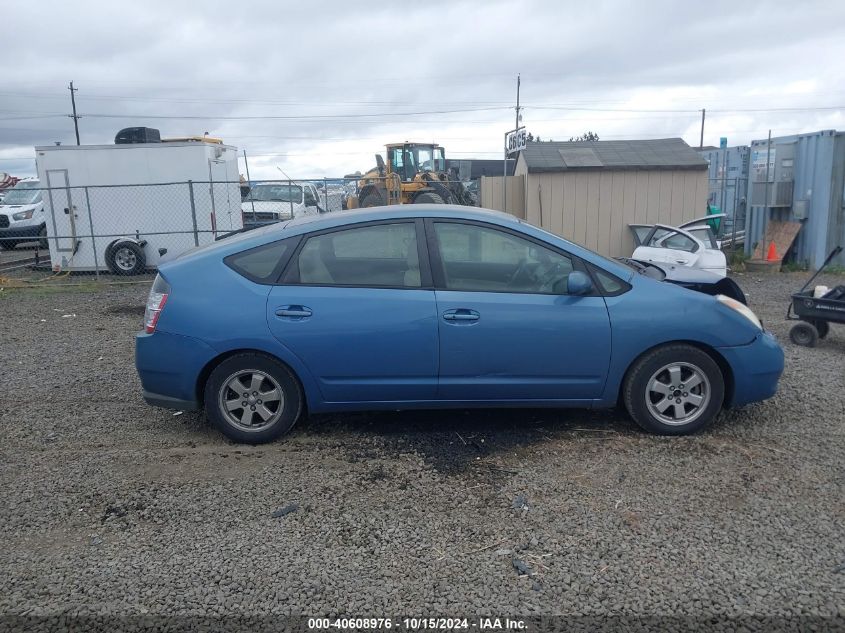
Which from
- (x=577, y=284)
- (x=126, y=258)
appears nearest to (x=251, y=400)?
(x=577, y=284)

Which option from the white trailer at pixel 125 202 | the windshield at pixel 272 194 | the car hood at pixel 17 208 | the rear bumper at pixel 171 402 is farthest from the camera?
the car hood at pixel 17 208

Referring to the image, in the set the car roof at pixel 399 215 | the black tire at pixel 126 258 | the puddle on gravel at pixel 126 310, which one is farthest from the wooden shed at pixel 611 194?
the car roof at pixel 399 215

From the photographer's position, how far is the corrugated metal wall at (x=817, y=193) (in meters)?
13.4

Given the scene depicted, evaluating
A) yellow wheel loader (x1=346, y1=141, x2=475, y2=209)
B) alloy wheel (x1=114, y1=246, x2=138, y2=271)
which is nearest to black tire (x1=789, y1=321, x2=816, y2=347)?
yellow wheel loader (x1=346, y1=141, x2=475, y2=209)

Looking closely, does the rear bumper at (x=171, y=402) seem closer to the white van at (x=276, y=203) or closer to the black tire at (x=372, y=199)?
the white van at (x=276, y=203)

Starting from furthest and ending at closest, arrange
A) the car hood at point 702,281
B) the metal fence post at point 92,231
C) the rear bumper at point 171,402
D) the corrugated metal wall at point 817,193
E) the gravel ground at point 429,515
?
the metal fence post at point 92,231 < the corrugated metal wall at point 817,193 < the car hood at point 702,281 < the rear bumper at point 171,402 < the gravel ground at point 429,515

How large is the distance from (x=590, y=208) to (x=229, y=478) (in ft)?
35.1

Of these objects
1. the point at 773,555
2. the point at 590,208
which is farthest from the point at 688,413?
the point at 590,208

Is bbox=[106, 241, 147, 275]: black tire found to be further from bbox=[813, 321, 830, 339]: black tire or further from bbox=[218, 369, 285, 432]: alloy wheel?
bbox=[813, 321, 830, 339]: black tire

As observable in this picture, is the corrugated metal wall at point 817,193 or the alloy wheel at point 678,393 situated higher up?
the corrugated metal wall at point 817,193

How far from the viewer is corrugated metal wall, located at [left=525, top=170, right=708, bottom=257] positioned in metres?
13.8

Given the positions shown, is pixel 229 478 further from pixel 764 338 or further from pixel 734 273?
pixel 734 273

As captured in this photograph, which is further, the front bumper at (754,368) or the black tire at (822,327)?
the black tire at (822,327)

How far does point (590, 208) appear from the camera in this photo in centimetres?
1385
